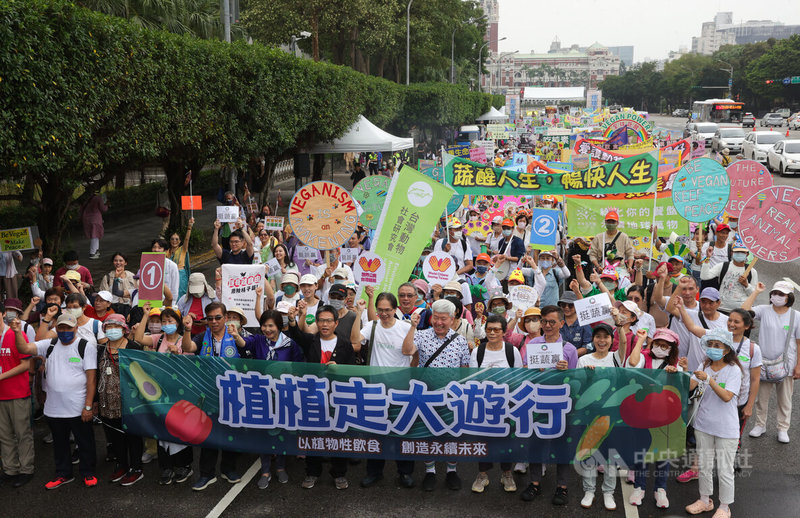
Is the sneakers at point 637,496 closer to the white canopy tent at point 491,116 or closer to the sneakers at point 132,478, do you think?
the sneakers at point 132,478

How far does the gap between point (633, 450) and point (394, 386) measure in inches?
78.6

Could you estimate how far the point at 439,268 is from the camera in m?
8.48

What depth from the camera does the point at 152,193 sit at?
2584cm

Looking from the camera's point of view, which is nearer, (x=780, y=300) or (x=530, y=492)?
(x=530, y=492)

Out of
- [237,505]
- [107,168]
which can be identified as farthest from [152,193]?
[237,505]

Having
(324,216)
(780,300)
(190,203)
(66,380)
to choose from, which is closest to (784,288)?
(780,300)

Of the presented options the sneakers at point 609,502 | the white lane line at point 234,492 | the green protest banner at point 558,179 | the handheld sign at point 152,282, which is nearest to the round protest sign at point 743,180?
the green protest banner at point 558,179

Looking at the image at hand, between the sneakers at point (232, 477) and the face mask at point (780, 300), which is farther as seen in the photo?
the face mask at point (780, 300)

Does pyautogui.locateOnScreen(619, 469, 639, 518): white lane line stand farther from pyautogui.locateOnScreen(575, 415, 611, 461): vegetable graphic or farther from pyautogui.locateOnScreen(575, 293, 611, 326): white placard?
pyautogui.locateOnScreen(575, 293, 611, 326): white placard

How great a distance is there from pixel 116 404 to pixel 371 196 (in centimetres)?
606

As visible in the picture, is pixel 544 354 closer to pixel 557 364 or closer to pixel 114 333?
pixel 557 364

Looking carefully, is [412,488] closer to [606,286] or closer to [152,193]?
[606,286]

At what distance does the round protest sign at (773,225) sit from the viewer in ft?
26.6

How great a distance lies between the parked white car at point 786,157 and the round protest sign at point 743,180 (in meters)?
22.4
